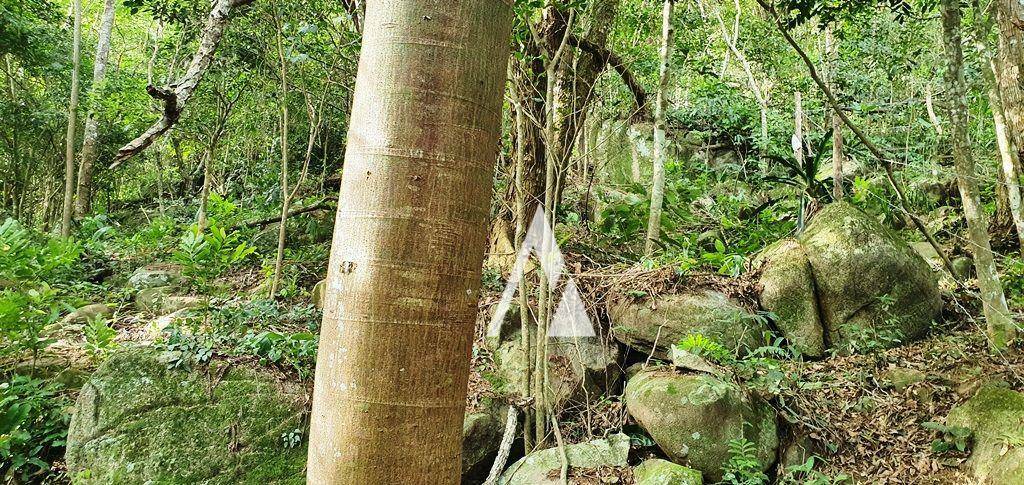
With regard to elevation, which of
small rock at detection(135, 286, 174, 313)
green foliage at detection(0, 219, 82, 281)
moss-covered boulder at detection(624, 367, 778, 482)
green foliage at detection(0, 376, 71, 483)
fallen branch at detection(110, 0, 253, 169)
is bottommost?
green foliage at detection(0, 376, 71, 483)

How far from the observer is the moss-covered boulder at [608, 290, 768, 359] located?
461cm

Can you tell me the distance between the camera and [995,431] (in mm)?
3477

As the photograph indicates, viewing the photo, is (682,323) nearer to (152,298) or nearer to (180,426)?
(180,426)

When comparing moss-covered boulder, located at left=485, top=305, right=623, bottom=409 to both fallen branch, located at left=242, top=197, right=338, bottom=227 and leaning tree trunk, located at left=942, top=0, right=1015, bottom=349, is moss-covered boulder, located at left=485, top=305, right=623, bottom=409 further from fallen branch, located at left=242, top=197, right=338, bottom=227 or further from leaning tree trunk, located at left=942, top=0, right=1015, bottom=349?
fallen branch, located at left=242, top=197, right=338, bottom=227

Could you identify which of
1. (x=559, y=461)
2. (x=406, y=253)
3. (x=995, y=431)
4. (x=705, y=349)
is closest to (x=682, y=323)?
(x=705, y=349)

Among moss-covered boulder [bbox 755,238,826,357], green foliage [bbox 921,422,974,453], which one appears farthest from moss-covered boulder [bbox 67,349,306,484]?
green foliage [bbox 921,422,974,453]

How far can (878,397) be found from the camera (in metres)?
4.21

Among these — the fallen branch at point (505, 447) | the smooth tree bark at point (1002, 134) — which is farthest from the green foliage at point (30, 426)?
the smooth tree bark at point (1002, 134)

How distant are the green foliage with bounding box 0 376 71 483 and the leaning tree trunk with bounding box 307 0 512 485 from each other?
3.66 metres

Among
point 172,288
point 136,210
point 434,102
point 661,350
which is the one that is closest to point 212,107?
point 172,288

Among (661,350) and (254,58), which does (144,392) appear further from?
(254,58)

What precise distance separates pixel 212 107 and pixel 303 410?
20.1ft

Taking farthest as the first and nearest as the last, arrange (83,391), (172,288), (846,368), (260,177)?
(260,177)
(172,288)
(846,368)
(83,391)

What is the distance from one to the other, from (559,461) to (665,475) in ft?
2.15
